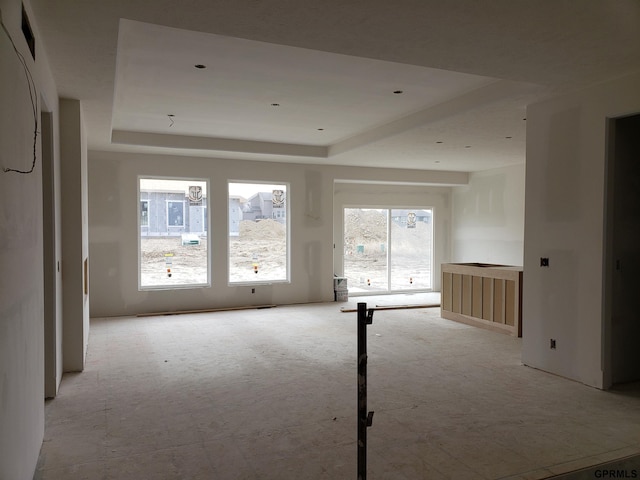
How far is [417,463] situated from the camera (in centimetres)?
293

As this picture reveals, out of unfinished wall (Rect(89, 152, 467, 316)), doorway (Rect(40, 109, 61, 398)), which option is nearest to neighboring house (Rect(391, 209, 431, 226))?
unfinished wall (Rect(89, 152, 467, 316))

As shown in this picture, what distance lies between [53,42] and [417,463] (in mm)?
3582

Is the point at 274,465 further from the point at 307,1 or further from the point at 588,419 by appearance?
the point at 307,1

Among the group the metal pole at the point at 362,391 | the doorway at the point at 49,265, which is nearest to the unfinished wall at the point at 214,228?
the doorway at the point at 49,265

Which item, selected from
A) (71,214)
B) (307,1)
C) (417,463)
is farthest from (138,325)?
(307,1)

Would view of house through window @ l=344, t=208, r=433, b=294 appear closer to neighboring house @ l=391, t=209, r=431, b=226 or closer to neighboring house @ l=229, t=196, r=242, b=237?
neighboring house @ l=391, t=209, r=431, b=226

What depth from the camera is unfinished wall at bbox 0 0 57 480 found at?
6.47 feet

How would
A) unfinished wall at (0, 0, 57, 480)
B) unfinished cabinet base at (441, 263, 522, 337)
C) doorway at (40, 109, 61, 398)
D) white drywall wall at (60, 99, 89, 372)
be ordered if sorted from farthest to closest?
unfinished cabinet base at (441, 263, 522, 337) → white drywall wall at (60, 99, 89, 372) → doorway at (40, 109, 61, 398) → unfinished wall at (0, 0, 57, 480)

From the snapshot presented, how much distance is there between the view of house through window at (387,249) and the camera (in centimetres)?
1050

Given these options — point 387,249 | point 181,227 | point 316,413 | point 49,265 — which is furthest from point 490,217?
point 49,265

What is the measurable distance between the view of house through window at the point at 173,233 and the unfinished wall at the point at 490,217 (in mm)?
5855

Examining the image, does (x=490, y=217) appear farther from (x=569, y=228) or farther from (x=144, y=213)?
(x=144, y=213)

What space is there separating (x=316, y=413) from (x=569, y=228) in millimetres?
2888

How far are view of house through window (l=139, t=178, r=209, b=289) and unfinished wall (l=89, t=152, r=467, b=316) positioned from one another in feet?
0.63
